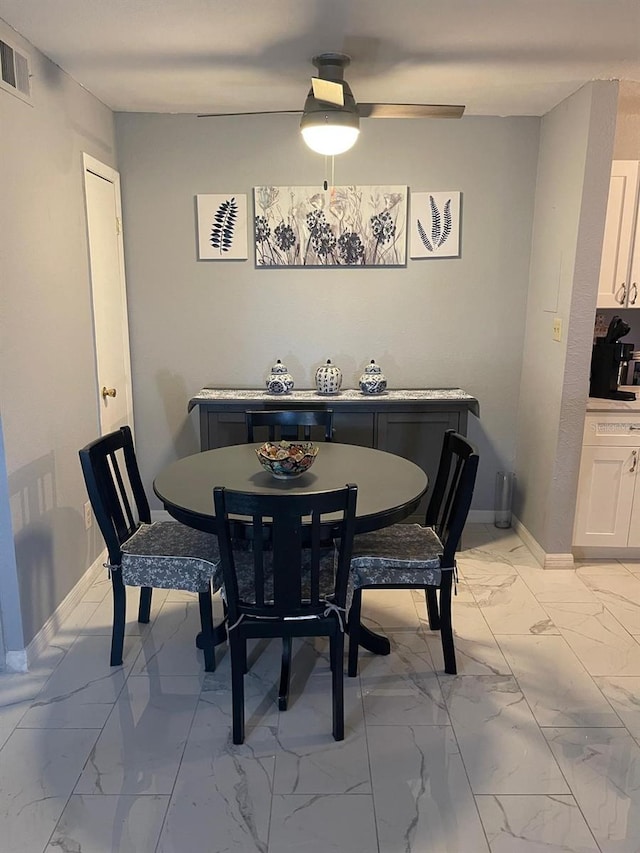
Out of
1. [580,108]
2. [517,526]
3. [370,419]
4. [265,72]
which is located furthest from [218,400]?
[580,108]

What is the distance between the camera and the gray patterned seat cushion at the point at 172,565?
2.41 m

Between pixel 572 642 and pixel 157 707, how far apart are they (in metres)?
1.78

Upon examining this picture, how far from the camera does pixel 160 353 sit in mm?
3941

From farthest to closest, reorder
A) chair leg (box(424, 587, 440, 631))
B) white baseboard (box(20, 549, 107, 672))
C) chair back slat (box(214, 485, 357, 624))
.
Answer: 1. chair leg (box(424, 587, 440, 631))
2. white baseboard (box(20, 549, 107, 672))
3. chair back slat (box(214, 485, 357, 624))

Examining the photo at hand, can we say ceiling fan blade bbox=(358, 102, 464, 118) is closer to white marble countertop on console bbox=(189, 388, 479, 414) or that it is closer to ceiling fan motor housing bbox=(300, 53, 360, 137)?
ceiling fan motor housing bbox=(300, 53, 360, 137)

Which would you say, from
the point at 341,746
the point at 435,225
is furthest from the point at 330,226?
the point at 341,746

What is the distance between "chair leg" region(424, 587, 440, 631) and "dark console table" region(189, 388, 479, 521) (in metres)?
1.09

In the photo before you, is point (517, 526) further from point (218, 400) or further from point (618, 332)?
point (218, 400)

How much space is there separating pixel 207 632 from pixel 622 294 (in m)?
2.75

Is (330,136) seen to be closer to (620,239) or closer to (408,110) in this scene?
(408,110)

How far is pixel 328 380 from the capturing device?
372 cm

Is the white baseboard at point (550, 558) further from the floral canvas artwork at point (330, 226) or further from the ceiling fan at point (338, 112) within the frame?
the ceiling fan at point (338, 112)

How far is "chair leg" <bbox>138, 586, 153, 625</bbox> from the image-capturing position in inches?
113

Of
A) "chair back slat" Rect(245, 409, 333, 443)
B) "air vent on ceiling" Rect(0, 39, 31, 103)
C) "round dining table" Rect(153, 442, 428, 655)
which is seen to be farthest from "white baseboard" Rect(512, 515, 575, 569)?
"air vent on ceiling" Rect(0, 39, 31, 103)
